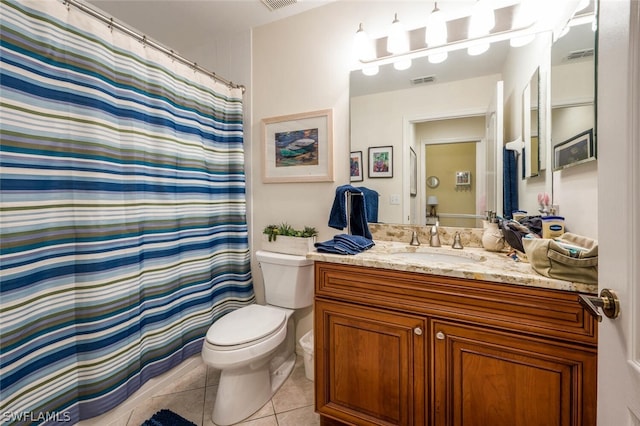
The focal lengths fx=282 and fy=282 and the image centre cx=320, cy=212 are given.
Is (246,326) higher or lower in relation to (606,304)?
lower

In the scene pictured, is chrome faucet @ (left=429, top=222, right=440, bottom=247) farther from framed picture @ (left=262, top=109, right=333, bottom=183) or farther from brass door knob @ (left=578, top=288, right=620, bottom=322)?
brass door knob @ (left=578, top=288, right=620, bottom=322)

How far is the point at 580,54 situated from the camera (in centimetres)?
109

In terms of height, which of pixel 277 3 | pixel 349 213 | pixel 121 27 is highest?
pixel 277 3

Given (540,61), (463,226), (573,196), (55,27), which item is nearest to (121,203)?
(55,27)

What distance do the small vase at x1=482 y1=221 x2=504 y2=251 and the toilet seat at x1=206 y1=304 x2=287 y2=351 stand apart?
1.18 meters

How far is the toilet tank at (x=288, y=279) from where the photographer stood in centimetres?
176

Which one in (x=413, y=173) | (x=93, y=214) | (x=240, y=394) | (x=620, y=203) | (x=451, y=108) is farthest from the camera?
(x=413, y=173)

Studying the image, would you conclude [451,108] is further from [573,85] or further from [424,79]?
[573,85]

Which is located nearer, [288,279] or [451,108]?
[451,108]

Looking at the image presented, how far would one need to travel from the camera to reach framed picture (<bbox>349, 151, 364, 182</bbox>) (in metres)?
1.83

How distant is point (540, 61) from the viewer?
1.35 m

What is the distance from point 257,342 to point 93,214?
0.97m

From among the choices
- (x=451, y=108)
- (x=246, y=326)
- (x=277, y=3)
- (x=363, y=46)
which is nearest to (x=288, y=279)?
(x=246, y=326)

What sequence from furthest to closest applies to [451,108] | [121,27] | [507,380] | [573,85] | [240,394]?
[451,108] → [240,394] → [121,27] → [573,85] → [507,380]
